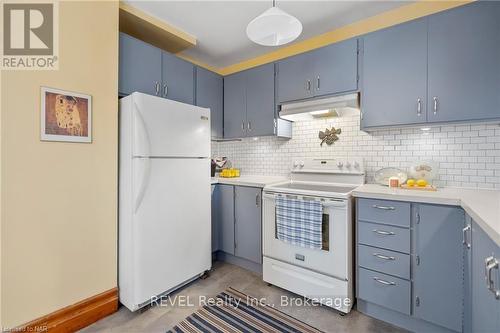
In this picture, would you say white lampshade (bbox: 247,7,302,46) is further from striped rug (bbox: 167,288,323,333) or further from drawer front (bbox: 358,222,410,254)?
striped rug (bbox: 167,288,323,333)

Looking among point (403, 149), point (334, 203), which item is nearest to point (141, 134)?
point (334, 203)

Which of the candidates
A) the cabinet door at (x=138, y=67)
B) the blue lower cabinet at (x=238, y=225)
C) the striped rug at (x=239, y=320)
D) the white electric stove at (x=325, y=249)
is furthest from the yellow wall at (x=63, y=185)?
the white electric stove at (x=325, y=249)

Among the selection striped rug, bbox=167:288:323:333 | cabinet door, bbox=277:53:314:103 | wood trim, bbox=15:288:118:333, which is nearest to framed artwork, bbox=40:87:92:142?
wood trim, bbox=15:288:118:333

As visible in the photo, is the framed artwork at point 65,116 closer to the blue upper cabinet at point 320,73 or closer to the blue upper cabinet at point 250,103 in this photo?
the blue upper cabinet at point 250,103

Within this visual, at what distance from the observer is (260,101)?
280cm

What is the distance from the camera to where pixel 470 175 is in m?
1.89

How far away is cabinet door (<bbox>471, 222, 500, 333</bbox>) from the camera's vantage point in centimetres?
92

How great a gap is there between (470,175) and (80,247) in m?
3.10

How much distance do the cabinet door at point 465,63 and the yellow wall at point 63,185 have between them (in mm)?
2550

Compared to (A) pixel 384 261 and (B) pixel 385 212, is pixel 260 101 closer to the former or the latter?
(B) pixel 385 212

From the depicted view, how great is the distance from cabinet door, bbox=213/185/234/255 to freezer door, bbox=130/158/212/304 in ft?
1.05

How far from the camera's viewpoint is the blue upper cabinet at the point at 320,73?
7.11 feet

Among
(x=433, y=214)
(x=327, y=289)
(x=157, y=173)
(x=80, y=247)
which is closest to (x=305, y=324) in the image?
(x=327, y=289)

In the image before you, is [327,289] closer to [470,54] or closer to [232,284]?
[232,284]
